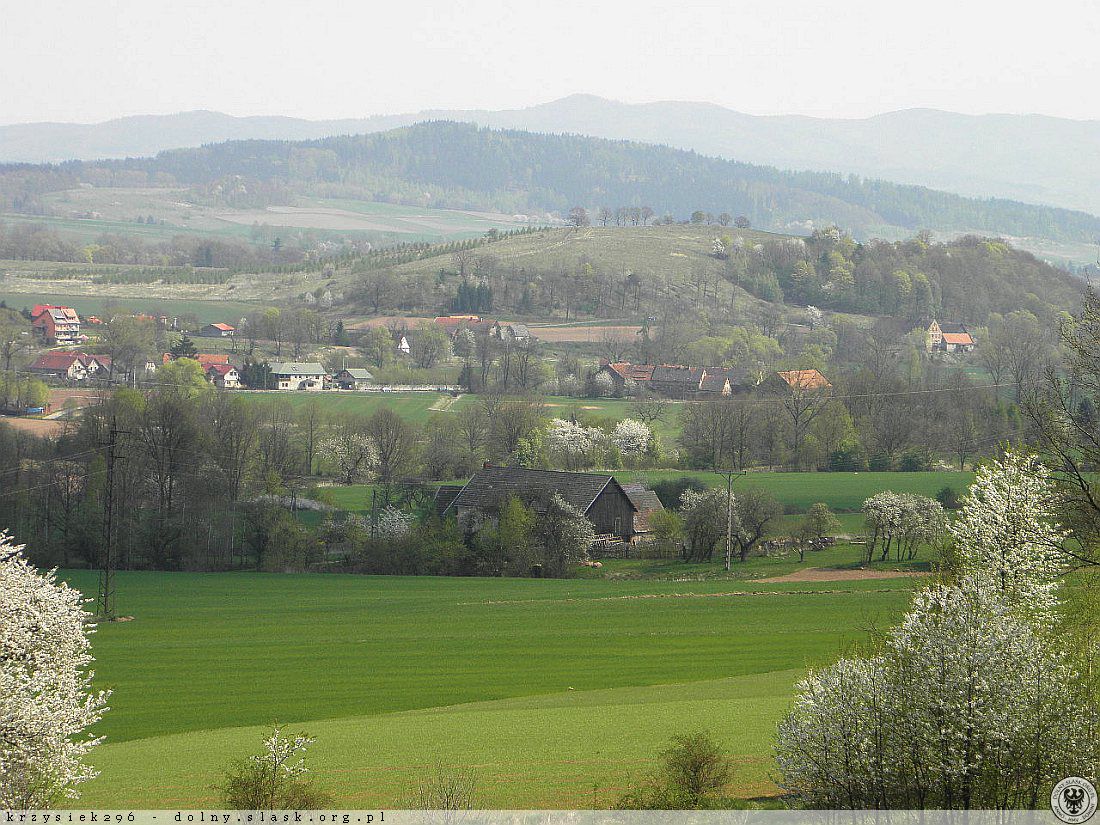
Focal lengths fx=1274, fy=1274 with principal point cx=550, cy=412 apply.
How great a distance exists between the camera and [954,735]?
1277cm

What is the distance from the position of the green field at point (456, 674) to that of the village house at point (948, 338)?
92997 millimetres

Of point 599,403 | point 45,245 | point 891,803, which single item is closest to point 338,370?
point 599,403

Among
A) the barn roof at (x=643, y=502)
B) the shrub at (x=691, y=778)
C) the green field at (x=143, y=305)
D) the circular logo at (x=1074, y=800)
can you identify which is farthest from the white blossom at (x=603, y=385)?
the circular logo at (x=1074, y=800)

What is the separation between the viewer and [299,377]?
102 m

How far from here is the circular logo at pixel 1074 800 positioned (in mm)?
12539

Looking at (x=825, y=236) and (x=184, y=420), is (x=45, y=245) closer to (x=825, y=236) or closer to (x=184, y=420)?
(x=825, y=236)

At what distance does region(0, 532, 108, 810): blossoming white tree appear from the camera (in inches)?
560

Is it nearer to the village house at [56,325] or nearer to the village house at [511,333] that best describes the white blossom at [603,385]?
the village house at [511,333]

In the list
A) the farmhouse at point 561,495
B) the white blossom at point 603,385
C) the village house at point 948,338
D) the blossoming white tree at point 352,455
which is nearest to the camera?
the farmhouse at point 561,495

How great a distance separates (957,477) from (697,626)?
3364cm

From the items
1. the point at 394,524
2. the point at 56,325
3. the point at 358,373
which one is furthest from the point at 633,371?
the point at 56,325

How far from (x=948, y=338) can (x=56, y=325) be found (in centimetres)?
8888

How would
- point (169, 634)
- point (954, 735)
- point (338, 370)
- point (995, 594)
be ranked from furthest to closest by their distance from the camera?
1. point (338, 370)
2. point (169, 634)
3. point (995, 594)
4. point (954, 735)

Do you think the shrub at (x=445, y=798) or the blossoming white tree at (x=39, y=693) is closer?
the shrub at (x=445, y=798)
